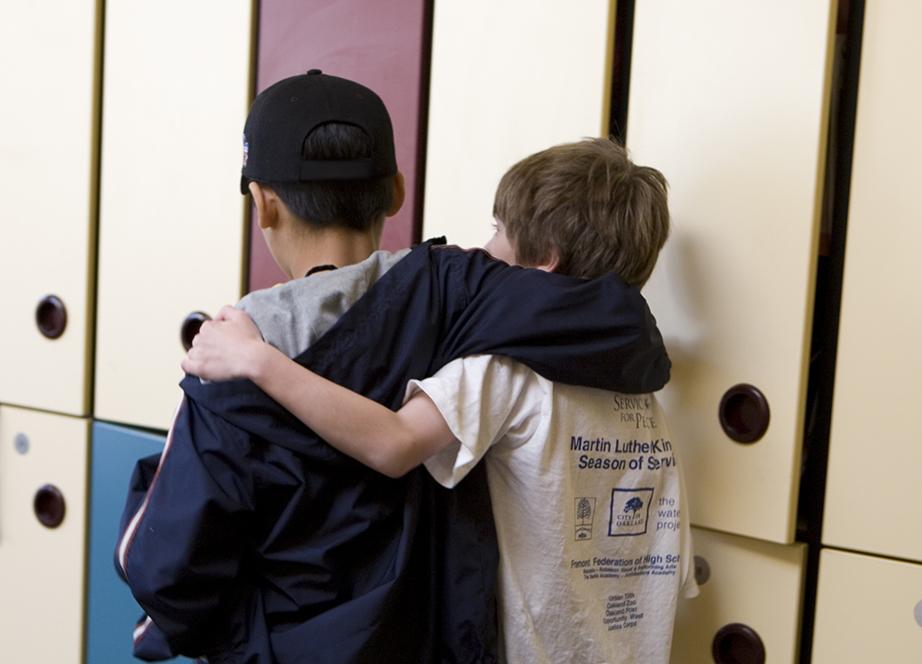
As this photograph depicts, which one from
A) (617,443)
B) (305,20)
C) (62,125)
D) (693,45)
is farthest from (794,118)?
(62,125)

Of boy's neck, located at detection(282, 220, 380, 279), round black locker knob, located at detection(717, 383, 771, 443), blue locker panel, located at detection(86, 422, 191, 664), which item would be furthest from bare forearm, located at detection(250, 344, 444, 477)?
blue locker panel, located at detection(86, 422, 191, 664)

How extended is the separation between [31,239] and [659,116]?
1004 millimetres

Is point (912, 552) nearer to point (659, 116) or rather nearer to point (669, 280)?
point (669, 280)

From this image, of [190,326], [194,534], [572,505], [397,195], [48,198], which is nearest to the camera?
[194,534]

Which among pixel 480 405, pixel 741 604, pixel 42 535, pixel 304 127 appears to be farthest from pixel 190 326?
pixel 741 604

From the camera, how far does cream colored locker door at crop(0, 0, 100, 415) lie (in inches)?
63.0

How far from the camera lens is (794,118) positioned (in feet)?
3.60

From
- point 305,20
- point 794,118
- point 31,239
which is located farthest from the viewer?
point 31,239

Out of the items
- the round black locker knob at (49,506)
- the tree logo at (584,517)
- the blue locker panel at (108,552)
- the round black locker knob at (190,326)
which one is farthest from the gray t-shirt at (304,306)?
the round black locker knob at (49,506)

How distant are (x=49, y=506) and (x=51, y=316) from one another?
30 centimetres

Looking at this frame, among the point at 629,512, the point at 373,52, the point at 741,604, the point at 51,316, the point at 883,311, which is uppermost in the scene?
the point at 373,52

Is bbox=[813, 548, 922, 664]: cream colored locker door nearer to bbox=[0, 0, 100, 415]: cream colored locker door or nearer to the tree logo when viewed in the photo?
the tree logo

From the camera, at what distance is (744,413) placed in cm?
115

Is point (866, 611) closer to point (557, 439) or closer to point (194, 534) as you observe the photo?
point (557, 439)
